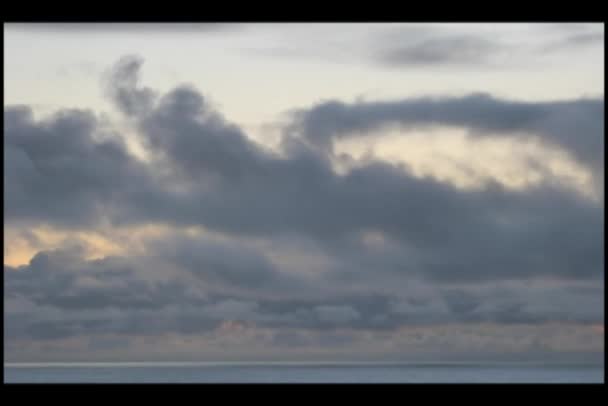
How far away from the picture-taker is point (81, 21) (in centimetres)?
604
